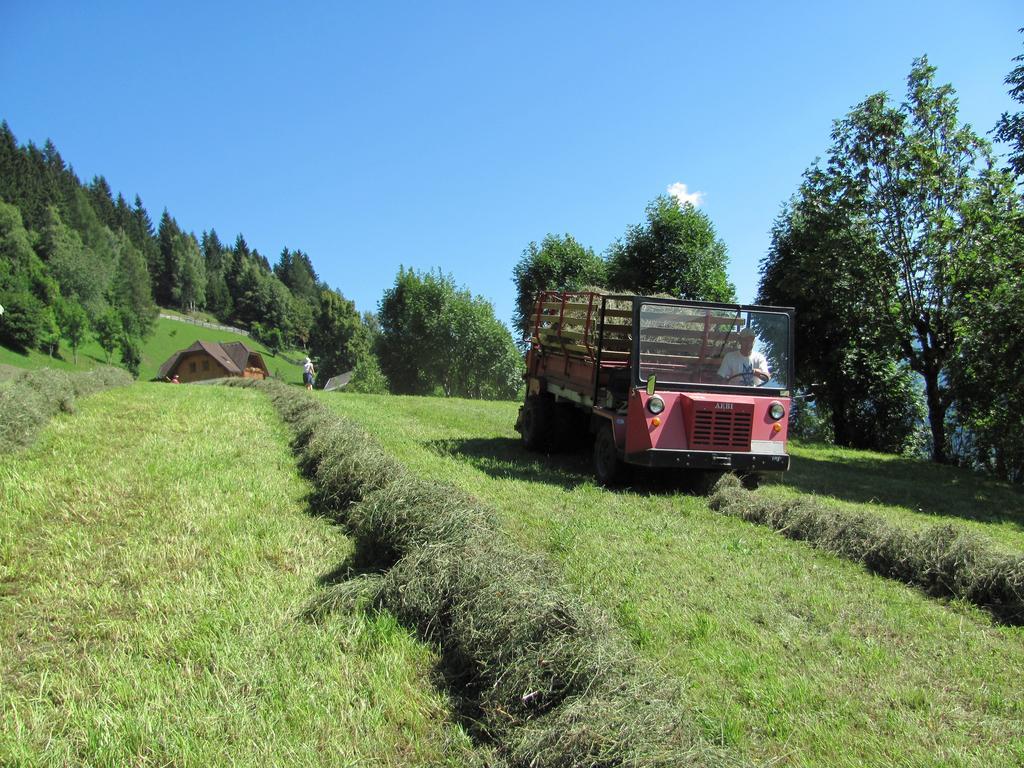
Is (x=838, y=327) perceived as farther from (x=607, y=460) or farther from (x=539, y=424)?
(x=607, y=460)

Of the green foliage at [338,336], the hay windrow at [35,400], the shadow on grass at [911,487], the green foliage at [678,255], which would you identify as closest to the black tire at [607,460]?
the shadow on grass at [911,487]

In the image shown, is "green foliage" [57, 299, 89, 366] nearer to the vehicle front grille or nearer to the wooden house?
the wooden house

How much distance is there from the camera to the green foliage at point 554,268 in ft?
109

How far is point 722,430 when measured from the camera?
7262 mm

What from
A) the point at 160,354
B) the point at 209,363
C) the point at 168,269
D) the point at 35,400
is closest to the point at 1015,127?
the point at 35,400

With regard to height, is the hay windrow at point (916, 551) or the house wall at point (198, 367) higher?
the house wall at point (198, 367)

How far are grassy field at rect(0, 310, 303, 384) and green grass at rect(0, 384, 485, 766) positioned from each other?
6369 centimetres

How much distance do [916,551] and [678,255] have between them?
2194 centimetres

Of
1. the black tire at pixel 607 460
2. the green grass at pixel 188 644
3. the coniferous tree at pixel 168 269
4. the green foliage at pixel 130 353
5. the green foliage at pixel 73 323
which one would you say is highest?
the coniferous tree at pixel 168 269

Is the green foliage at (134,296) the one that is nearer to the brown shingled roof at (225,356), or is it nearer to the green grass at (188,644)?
the brown shingled roof at (225,356)

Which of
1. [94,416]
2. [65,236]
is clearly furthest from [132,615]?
[65,236]

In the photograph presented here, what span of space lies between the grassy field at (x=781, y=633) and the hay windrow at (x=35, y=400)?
5070mm

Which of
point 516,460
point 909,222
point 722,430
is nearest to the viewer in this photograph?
point 722,430

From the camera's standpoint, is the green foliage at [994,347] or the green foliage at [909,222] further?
the green foliage at [909,222]
